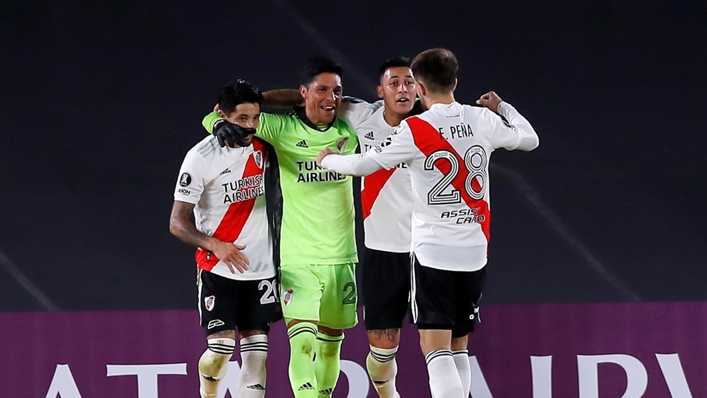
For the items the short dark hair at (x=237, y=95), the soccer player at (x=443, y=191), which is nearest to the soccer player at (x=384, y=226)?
the short dark hair at (x=237, y=95)

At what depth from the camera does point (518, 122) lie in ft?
13.0

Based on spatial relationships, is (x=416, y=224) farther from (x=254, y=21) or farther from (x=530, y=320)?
(x=254, y=21)

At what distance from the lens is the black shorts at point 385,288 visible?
173 inches

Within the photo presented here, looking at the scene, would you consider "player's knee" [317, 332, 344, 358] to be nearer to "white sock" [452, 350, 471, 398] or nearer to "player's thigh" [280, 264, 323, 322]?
"player's thigh" [280, 264, 323, 322]

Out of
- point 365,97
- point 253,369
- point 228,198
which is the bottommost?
point 253,369

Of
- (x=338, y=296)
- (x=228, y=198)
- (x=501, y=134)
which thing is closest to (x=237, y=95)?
(x=228, y=198)

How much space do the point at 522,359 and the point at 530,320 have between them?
19 cm

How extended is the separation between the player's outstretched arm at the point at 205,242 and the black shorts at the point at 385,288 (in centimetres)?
52

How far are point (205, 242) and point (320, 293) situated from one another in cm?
50

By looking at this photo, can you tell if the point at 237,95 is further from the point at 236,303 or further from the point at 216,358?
the point at 216,358

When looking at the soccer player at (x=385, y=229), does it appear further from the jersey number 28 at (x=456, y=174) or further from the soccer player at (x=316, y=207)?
the jersey number 28 at (x=456, y=174)

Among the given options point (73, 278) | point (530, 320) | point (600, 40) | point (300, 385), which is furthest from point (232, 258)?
point (600, 40)

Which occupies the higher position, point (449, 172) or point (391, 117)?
point (391, 117)

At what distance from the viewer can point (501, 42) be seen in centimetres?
691
